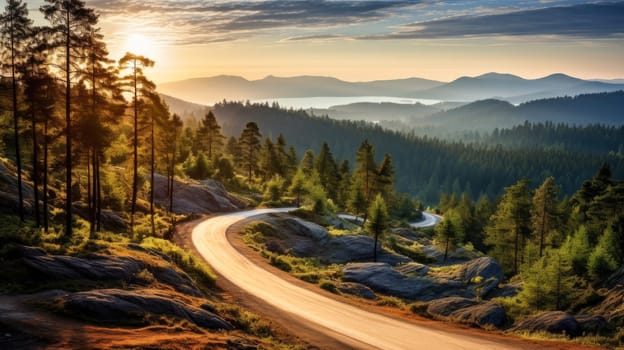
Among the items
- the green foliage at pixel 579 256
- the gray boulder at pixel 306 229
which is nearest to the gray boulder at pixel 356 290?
the gray boulder at pixel 306 229

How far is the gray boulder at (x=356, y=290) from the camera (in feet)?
97.8

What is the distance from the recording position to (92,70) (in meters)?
28.1

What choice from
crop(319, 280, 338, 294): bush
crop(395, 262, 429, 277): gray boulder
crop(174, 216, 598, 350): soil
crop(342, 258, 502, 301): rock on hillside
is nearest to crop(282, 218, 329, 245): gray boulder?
crop(395, 262, 429, 277): gray boulder

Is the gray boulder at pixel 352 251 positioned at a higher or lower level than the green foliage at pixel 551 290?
lower

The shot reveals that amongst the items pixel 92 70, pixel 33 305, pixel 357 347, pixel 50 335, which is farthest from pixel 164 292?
pixel 92 70

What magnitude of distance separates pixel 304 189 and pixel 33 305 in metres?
55.5

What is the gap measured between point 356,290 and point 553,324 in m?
12.2

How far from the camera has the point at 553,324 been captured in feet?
73.4

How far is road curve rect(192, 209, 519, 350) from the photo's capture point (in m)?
19.4

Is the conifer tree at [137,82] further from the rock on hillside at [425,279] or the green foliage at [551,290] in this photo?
the green foliage at [551,290]

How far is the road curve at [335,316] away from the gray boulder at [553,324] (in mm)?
4134

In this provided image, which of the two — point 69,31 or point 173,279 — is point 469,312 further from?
point 69,31

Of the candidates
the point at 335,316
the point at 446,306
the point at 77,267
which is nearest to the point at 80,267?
the point at 77,267

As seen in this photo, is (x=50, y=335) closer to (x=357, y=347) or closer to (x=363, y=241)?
(x=357, y=347)
